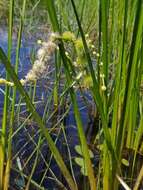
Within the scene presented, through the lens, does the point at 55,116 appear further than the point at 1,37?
No

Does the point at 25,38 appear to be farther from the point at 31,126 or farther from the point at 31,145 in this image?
the point at 31,145

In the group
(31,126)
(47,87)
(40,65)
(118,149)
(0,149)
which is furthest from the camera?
(47,87)

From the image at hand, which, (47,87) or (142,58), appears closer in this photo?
(142,58)

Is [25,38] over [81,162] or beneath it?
over

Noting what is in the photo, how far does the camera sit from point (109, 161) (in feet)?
3.49

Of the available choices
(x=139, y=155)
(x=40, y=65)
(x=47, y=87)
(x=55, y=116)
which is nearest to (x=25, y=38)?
(x=47, y=87)

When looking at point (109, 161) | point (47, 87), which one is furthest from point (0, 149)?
point (47, 87)

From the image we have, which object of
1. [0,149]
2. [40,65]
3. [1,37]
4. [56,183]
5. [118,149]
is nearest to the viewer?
[40,65]

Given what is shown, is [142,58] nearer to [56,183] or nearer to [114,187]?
[114,187]

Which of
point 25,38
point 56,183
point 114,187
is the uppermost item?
point 25,38

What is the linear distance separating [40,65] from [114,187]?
0.54 metres

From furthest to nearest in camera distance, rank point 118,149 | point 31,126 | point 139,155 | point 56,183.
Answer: point 31,126 < point 139,155 < point 56,183 < point 118,149

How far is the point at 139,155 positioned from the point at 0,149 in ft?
2.34

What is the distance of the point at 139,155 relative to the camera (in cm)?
168
